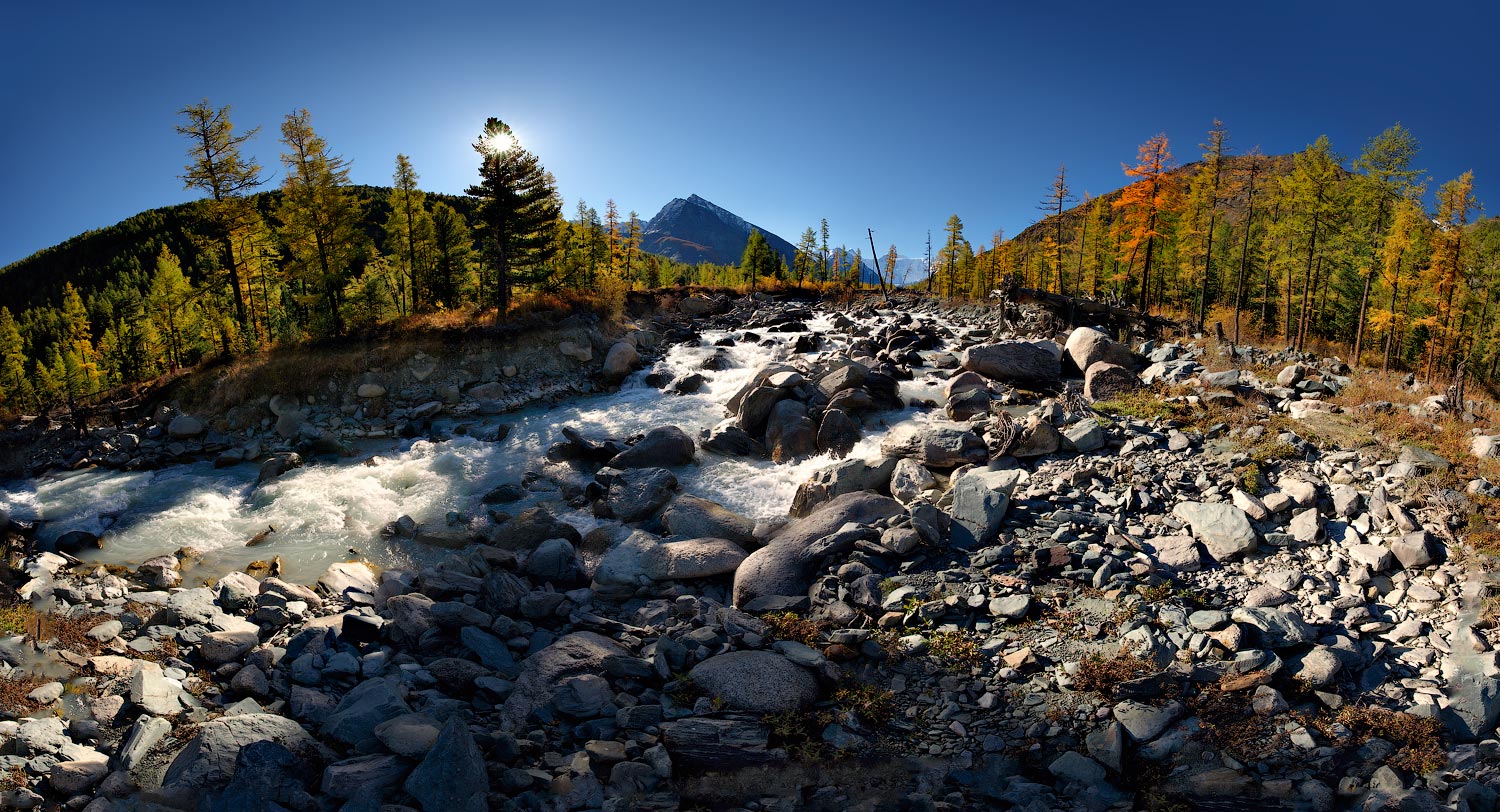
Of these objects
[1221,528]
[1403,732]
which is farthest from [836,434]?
[1403,732]

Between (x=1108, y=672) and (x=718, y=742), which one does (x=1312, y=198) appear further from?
(x=718, y=742)

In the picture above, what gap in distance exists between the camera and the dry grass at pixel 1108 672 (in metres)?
7.04

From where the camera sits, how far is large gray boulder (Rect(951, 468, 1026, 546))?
35.7ft

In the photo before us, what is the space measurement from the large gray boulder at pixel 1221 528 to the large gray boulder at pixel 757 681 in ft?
23.9

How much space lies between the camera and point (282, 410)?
79.2ft

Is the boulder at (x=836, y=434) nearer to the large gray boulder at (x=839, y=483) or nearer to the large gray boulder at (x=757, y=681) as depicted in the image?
the large gray boulder at (x=839, y=483)

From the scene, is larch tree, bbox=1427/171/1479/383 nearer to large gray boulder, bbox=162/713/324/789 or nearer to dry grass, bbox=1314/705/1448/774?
dry grass, bbox=1314/705/1448/774

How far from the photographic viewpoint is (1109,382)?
762 inches

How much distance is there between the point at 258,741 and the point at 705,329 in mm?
40835

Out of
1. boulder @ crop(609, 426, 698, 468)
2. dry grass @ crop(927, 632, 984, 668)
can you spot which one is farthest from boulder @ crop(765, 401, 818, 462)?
dry grass @ crop(927, 632, 984, 668)

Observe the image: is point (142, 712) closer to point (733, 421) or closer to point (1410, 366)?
point (733, 421)

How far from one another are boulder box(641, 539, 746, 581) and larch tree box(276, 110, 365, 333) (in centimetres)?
2671

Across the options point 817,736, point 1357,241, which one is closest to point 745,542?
point 817,736

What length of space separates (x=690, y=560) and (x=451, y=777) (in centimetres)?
634
